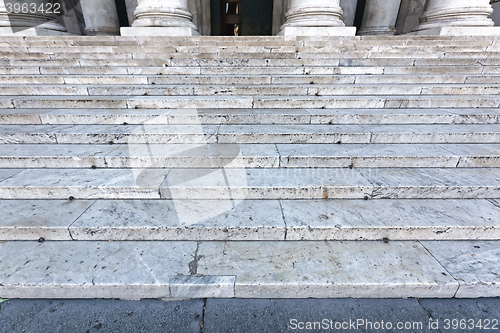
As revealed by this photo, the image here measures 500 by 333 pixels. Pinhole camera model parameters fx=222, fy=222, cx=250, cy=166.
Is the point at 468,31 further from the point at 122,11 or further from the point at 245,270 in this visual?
the point at 122,11

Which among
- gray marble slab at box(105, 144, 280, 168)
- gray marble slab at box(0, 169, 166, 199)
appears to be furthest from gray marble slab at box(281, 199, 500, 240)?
gray marble slab at box(0, 169, 166, 199)

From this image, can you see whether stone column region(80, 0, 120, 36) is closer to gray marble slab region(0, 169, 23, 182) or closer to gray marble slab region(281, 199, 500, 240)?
gray marble slab region(0, 169, 23, 182)

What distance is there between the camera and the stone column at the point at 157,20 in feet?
23.1

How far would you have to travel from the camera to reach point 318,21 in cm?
700

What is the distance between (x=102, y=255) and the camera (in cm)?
219

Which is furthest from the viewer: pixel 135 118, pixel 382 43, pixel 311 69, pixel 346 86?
pixel 382 43

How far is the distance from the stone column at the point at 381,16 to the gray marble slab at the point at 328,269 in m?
11.0

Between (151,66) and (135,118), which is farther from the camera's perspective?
(151,66)

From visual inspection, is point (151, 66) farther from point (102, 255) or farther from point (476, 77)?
point (476, 77)

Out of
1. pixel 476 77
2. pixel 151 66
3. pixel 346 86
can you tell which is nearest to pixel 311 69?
pixel 346 86

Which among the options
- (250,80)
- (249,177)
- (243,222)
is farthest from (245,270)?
(250,80)

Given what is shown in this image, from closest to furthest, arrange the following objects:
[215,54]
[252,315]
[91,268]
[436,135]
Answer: [252,315] → [91,268] → [436,135] → [215,54]

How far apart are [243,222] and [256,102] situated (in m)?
2.92

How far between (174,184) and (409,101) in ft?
15.7
